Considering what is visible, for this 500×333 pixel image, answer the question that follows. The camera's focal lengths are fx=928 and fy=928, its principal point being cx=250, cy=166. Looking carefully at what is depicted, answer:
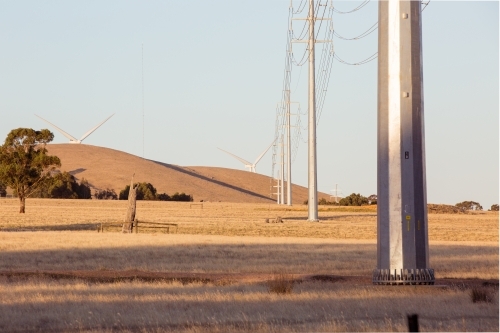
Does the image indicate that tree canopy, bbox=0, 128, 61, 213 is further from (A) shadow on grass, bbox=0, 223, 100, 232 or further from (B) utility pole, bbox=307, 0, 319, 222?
(B) utility pole, bbox=307, 0, 319, 222

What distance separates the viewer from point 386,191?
18734 mm

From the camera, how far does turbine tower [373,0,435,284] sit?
734 inches

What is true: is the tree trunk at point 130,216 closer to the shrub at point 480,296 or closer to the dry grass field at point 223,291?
the dry grass field at point 223,291

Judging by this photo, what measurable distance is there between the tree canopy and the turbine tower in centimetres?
6226

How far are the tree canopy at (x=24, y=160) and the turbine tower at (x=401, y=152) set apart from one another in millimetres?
62258

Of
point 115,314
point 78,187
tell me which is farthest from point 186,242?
point 78,187

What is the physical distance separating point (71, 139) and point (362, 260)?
3885 inches

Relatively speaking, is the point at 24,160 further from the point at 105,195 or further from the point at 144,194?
the point at 105,195

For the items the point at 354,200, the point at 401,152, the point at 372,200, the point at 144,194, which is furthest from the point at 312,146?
the point at 372,200

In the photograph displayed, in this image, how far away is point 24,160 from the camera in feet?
257

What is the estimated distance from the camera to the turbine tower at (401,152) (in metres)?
18.6

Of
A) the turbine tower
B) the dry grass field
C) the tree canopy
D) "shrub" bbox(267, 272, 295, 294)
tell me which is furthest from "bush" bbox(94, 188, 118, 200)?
the turbine tower

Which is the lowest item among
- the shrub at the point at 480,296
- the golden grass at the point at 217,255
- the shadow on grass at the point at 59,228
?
the shrub at the point at 480,296

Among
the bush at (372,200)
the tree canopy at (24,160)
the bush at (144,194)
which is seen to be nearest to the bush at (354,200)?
the bush at (372,200)
